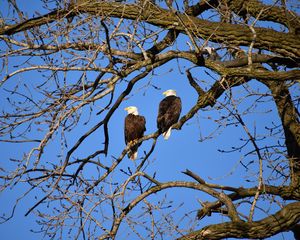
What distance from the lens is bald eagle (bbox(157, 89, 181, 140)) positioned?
8156 millimetres

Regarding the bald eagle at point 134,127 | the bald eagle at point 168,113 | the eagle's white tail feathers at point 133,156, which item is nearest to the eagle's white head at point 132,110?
the bald eagle at point 134,127

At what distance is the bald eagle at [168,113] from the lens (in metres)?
8.16

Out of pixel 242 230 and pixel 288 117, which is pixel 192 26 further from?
pixel 242 230

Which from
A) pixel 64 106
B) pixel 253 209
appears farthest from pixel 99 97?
pixel 253 209

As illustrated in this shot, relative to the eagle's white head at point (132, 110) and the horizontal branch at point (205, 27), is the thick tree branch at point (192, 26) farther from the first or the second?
the eagle's white head at point (132, 110)

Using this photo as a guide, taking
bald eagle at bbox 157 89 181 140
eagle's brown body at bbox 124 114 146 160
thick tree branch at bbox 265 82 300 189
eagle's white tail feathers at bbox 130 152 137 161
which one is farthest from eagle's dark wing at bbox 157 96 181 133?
thick tree branch at bbox 265 82 300 189

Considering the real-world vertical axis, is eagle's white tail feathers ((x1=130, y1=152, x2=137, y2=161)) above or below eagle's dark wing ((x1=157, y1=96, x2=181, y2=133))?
below

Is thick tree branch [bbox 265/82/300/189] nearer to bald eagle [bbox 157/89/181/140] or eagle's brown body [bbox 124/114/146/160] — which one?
bald eagle [bbox 157/89/181/140]

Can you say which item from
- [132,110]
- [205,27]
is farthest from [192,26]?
[132,110]

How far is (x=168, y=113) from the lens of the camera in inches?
333

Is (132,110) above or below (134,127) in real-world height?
above

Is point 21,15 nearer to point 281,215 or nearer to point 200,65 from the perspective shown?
point 200,65

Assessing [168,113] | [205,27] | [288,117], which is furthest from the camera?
[168,113]

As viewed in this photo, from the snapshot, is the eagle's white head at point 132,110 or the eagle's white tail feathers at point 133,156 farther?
the eagle's white head at point 132,110
